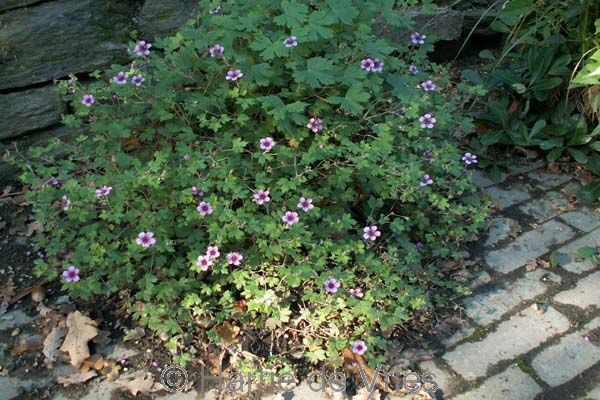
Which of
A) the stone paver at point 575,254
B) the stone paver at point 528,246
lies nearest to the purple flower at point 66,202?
the stone paver at point 528,246

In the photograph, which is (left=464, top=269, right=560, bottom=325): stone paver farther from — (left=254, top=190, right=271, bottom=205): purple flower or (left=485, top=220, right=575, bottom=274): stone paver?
(left=254, top=190, right=271, bottom=205): purple flower

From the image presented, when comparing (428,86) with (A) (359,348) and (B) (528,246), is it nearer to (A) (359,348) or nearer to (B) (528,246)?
(B) (528,246)

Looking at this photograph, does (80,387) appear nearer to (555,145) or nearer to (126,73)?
(126,73)

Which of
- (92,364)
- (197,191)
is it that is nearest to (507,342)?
(197,191)

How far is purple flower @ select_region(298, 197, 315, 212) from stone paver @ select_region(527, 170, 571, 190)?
1.72m

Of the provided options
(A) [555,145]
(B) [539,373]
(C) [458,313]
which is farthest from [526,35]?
(B) [539,373]

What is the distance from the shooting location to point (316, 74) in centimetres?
248

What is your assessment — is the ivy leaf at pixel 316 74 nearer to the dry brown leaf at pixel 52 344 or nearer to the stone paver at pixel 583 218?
the dry brown leaf at pixel 52 344

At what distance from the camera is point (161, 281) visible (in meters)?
2.59

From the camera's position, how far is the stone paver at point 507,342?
99.1 inches

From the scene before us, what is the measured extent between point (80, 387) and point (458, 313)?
1.64m

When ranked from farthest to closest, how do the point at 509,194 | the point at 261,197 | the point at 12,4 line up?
the point at 509,194
the point at 12,4
the point at 261,197

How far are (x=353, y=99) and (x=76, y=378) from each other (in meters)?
1.60

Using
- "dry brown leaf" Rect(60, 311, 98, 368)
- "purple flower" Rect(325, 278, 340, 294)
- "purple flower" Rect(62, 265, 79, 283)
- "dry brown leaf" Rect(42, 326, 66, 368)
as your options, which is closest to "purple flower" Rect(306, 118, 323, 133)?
"purple flower" Rect(325, 278, 340, 294)
